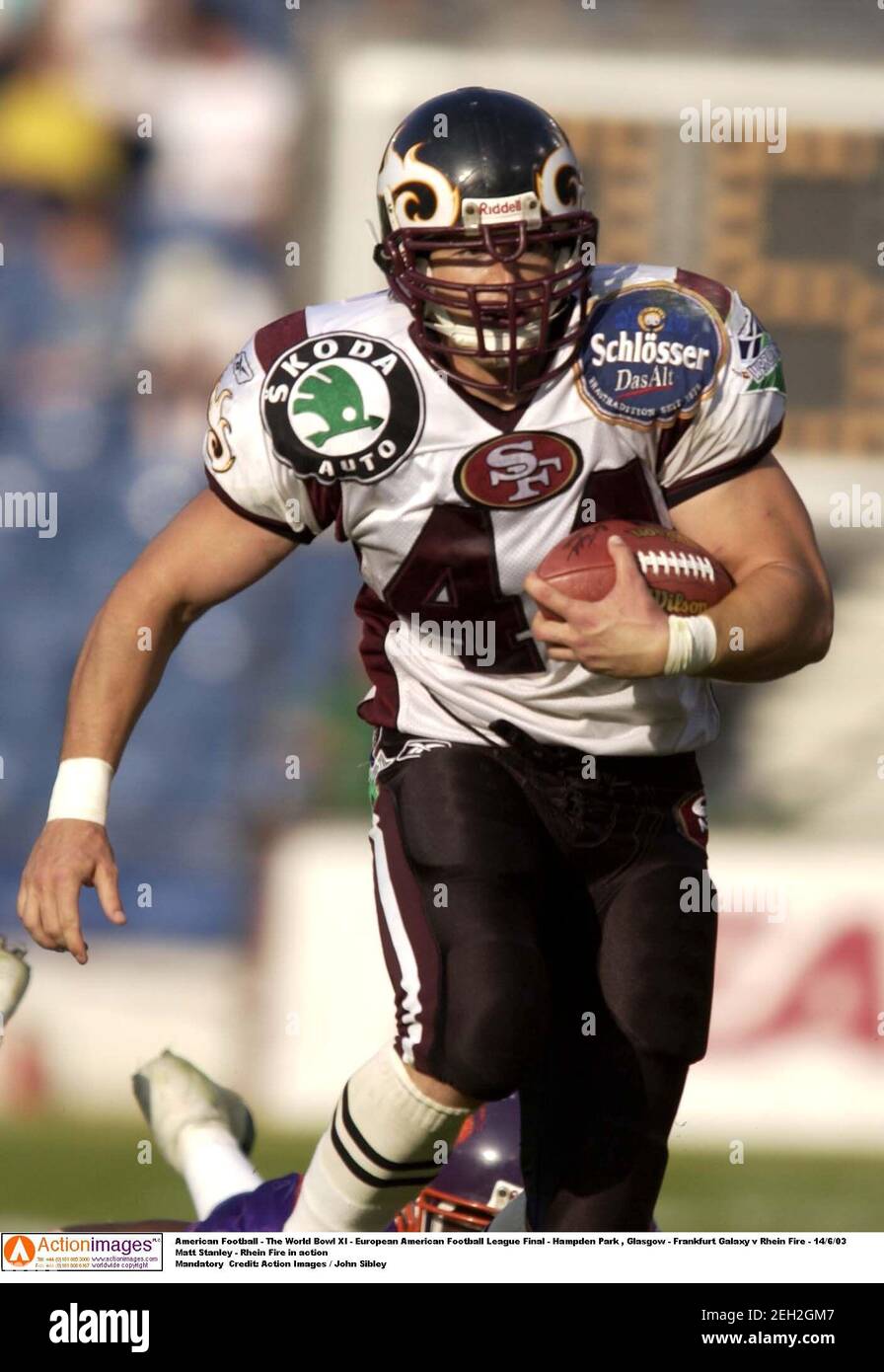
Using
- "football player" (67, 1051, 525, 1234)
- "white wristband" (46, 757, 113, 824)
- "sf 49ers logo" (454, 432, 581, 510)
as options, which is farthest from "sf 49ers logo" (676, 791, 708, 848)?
"white wristband" (46, 757, 113, 824)

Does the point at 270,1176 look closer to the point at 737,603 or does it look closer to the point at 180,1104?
the point at 180,1104

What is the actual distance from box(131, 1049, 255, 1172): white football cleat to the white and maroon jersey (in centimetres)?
107

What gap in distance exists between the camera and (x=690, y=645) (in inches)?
94.9

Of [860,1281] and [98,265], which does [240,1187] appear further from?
[98,265]

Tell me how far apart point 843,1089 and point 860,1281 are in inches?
85.0

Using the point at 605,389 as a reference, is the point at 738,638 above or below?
below

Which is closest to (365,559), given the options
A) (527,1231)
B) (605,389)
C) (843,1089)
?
(605,389)

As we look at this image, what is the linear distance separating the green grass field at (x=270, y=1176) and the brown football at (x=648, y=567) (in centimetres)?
211

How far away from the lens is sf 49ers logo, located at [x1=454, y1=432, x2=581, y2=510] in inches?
105

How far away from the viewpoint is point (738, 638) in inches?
98.3

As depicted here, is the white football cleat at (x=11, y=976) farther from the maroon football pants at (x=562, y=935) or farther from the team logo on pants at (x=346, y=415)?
the team logo on pants at (x=346, y=415)

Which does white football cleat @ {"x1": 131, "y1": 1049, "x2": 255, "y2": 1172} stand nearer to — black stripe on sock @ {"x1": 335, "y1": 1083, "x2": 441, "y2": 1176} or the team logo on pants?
black stripe on sock @ {"x1": 335, "y1": 1083, "x2": 441, "y2": 1176}
